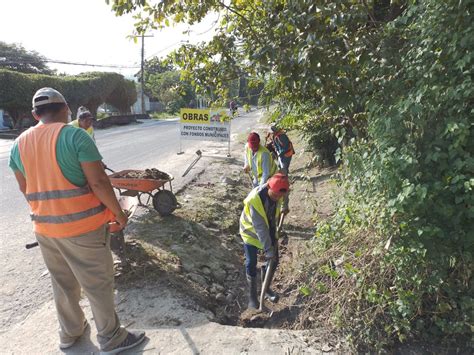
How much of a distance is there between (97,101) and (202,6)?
3350cm

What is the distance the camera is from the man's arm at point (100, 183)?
273cm

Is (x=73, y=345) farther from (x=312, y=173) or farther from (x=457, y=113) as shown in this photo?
(x=312, y=173)

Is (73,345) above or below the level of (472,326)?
below

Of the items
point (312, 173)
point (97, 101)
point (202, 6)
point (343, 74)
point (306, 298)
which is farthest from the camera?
point (97, 101)

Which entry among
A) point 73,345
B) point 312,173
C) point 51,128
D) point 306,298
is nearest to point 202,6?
point 51,128

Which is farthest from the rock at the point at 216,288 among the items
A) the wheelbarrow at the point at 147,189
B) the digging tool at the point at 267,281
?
the wheelbarrow at the point at 147,189

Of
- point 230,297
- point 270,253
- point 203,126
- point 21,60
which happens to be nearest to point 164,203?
point 230,297

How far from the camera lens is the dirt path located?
3176 millimetres

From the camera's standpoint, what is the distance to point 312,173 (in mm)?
10789

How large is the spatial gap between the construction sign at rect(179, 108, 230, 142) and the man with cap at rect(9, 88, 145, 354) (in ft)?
32.9

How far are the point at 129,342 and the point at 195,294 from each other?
4.05 feet

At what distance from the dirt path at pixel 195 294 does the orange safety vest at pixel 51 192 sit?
1.05 metres

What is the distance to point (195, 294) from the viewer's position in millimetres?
4273

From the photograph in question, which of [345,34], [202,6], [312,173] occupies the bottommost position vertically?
[312,173]
